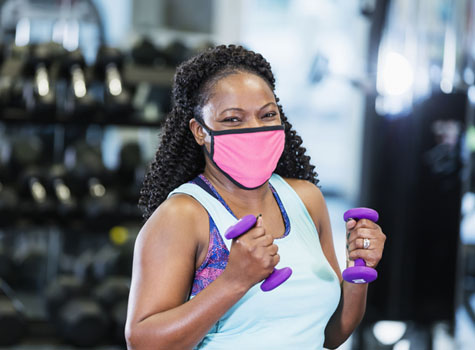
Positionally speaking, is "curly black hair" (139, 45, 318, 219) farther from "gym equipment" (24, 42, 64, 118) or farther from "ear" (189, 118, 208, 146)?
"gym equipment" (24, 42, 64, 118)

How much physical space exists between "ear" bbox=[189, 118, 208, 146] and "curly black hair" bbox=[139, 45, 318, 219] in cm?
2

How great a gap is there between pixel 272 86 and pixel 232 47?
127 millimetres

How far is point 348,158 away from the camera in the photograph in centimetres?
871

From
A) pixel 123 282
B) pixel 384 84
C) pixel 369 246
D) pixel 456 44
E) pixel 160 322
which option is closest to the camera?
pixel 160 322

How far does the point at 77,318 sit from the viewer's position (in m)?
2.89

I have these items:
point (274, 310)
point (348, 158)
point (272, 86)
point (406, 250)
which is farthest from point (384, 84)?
point (348, 158)

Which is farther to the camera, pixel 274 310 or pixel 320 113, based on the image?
pixel 320 113

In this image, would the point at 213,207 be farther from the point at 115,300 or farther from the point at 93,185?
the point at 93,185

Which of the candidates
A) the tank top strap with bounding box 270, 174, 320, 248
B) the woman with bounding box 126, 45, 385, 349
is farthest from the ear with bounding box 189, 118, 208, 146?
the tank top strap with bounding box 270, 174, 320, 248

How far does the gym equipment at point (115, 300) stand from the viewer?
2977mm

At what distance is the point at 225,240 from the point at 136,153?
2.48m

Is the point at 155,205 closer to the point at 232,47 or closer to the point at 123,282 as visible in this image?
the point at 232,47

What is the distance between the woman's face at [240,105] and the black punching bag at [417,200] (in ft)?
9.41

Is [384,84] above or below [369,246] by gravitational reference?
above
